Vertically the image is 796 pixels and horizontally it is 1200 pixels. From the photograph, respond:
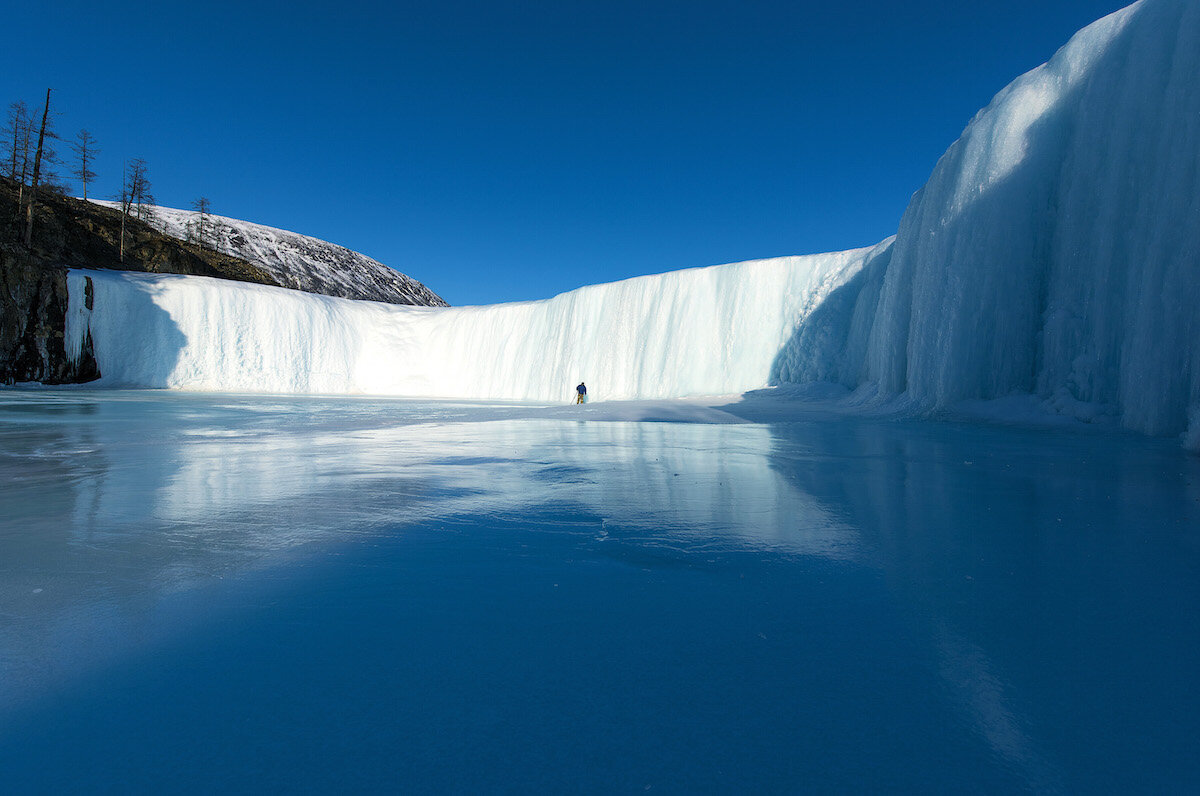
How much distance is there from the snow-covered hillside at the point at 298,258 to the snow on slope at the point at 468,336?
23235 millimetres

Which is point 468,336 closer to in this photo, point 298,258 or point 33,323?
point 33,323

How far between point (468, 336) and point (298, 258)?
32060 mm

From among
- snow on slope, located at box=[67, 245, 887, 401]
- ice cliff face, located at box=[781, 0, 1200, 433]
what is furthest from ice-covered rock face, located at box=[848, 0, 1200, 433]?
snow on slope, located at box=[67, 245, 887, 401]

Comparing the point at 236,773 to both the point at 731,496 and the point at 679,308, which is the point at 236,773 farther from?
the point at 679,308

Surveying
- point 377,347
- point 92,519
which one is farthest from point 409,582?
point 377,347

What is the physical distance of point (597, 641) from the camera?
113cm

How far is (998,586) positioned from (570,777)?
1.21 meters

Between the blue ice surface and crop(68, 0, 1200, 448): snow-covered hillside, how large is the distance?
366 centimetres

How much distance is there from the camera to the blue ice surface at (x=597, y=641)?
2.57 ft

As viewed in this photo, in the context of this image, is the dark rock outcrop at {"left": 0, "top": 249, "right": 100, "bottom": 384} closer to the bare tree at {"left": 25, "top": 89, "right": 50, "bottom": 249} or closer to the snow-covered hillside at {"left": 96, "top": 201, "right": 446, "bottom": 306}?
the bare tree at {"left": 25, "top": 89, "right": 50, "bottom": 249}

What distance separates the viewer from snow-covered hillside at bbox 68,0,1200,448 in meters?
4.86

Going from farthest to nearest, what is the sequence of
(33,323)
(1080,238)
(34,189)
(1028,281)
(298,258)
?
(298,258), (34,189), (33,323), (1028,281), (1080,238)

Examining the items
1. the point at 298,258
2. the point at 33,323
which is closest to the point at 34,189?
the point at 33,323

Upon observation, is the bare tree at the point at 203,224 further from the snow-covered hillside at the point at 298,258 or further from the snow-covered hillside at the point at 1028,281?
the snow-covered hillside at the point at 1028,281
